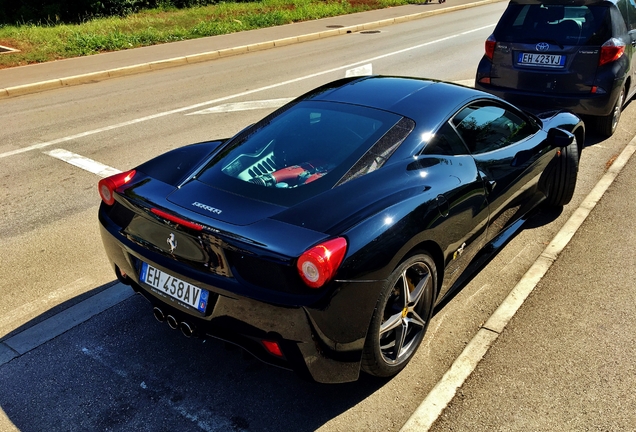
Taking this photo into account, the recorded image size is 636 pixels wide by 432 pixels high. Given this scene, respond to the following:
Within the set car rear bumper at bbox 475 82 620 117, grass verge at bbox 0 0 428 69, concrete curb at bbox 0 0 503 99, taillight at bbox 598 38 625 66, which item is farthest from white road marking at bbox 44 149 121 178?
grass verge at bbox 0 0 428 69

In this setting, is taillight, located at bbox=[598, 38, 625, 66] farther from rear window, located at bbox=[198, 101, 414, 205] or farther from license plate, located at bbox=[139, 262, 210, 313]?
license plate, located at bbox=[139, 262, 210, 313]

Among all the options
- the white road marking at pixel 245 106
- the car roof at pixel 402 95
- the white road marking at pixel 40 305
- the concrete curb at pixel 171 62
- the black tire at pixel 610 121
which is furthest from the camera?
the concrete curb at pixel 171 62

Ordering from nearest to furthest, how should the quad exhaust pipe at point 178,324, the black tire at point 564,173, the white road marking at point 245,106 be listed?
the quad exhaust pipe at point 178,324 < the black tire at point 564,173 < the white road marking at point 245,106

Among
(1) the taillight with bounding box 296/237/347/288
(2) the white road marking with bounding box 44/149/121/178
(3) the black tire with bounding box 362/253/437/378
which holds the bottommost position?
(2) the white road marking with bounding box 44/149/121/178

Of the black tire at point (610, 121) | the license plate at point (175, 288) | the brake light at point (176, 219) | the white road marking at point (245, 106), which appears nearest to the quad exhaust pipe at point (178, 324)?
the license plate at point (175, 288)

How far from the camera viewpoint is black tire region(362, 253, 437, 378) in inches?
118

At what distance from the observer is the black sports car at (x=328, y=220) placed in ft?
9.07

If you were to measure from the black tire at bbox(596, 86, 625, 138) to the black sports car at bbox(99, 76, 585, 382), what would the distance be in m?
3.75

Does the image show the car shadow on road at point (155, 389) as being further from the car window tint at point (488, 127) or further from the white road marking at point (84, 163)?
the white road marking at point (84, 163)

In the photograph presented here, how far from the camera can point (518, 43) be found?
731 centimetres

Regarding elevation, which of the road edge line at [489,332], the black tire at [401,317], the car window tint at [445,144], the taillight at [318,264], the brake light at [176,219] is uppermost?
the car window tint at [445,144]

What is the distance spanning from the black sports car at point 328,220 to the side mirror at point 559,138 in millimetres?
378

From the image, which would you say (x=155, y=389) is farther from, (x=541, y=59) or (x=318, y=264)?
(x=541, y=59)

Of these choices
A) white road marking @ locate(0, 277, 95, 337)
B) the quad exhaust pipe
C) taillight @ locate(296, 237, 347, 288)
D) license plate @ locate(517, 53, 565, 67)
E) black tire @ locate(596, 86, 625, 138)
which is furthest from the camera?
black tire @ locate(596, 86, 625, 138)
